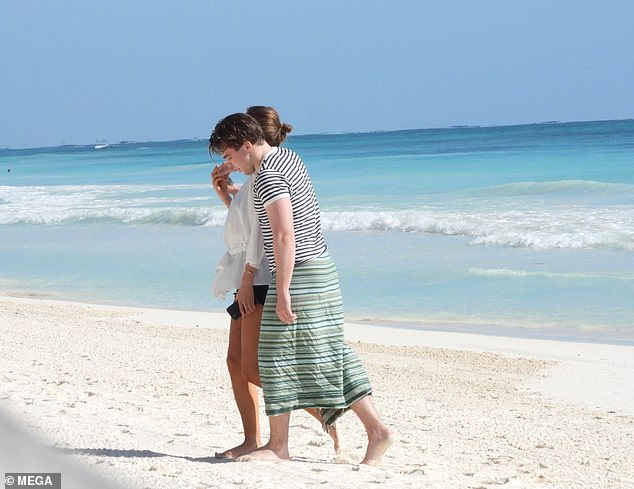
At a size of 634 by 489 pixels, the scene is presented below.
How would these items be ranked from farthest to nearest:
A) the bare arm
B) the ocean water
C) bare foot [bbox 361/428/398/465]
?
1. the ocean water
2. bare foot [bbox 361/428/398/465]
3. the bare arm

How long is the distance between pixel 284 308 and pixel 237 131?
68cm

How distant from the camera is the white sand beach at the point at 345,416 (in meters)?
3.55

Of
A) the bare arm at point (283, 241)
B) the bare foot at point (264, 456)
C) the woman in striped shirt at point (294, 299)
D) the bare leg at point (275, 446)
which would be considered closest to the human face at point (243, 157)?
the woman in striped shirt at point (294, 299)

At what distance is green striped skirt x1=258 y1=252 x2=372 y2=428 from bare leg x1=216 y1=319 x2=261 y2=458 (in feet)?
0.79

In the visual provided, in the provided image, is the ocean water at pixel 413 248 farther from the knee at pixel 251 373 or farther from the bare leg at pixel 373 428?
the knee at pixel 251 373

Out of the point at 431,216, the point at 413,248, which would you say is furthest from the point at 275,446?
the point at 431,216

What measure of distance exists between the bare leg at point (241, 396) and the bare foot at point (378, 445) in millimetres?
461

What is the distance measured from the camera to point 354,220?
19750 mm

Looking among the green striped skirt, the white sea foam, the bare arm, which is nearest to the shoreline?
the green striped skirt

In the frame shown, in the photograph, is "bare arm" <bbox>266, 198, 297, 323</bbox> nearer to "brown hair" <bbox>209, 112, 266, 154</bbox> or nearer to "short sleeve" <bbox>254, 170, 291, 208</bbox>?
"short sleeve" <bbox>254, 170, 291, 208</bbox>

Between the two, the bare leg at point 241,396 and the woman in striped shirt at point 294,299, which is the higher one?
the woman in striped shirt at point 294,299

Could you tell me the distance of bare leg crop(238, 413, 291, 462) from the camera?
3703 mm

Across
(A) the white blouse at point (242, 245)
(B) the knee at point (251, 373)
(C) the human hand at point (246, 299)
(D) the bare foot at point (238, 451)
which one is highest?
(A) the white blouse at point (242, 245)

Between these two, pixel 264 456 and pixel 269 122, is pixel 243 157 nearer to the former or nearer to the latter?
pixel 269 122
